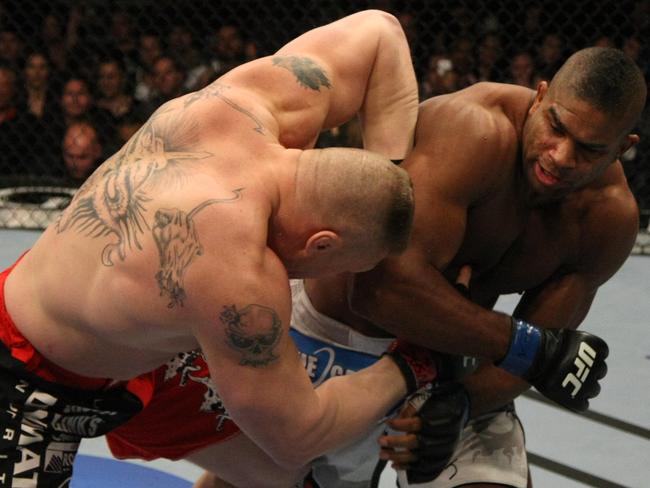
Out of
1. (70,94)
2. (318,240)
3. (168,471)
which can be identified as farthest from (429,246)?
(70,94)

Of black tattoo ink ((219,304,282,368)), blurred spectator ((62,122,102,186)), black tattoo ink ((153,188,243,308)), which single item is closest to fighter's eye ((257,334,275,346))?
black tattoo ink ((219,304,282,368))

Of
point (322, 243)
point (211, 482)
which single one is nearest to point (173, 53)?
point (211, 482)

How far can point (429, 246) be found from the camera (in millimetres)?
1895

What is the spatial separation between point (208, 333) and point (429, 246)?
46 centimetres

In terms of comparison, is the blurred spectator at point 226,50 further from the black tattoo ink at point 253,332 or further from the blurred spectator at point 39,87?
the black tattoo ink at point 253,332

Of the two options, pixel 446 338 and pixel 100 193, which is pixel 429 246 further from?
pixel 100 193

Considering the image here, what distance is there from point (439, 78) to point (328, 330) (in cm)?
257

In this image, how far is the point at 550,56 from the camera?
4.51 meters

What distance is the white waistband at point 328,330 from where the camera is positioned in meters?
2.12

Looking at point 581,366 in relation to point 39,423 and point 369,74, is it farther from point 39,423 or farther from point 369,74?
point 39,423

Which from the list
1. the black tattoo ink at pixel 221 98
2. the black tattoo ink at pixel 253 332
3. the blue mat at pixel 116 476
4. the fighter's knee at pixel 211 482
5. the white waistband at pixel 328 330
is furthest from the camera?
the blue mat at pixel 116 476

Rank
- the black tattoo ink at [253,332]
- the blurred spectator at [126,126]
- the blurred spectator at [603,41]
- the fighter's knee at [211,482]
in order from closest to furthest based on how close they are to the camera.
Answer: the black tattoo ink at [253,332] → the fighter's knee at [211,482] → the blurred spectator at [603,41] → the blurred spectator at [126,126]

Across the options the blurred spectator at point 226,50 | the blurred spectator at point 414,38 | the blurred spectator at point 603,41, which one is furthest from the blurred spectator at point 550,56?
the blurred spectator at point 226,50

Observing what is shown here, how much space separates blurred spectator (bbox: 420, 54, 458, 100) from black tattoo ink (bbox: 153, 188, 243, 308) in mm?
3034
